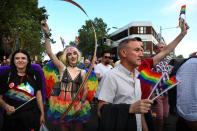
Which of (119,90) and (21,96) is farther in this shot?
(21,96)

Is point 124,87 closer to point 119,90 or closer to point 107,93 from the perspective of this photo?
point 119,90

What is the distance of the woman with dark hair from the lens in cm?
269

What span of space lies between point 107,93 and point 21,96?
4.65 feet

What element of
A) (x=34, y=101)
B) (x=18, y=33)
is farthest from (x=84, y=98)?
(x=18, y=33)

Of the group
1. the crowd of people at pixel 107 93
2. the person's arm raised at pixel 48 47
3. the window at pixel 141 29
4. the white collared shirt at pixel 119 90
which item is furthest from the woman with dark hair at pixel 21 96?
the window at pixel 141 29

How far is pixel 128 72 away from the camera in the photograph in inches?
80.8

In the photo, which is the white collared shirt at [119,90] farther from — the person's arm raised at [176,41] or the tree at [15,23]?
the tree at [15,23]

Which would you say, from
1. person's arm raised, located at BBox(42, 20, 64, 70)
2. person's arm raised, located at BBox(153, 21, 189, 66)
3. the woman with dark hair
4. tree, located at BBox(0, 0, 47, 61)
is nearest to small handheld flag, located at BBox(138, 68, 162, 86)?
person's arm raised, located at BBox(153, 21, 189, 66)

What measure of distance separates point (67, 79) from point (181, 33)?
A: 1914 mm

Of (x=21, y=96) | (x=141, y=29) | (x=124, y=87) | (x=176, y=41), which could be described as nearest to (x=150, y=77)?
(x=124, y=87)

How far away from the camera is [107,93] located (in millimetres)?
1907

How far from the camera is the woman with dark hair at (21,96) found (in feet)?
8.84

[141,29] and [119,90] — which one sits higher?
[141,29]

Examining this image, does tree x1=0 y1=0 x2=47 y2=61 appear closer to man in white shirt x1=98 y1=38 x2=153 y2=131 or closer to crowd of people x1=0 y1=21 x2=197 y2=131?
crowd of people x1=0 y1=21 x2=197 y2=131
